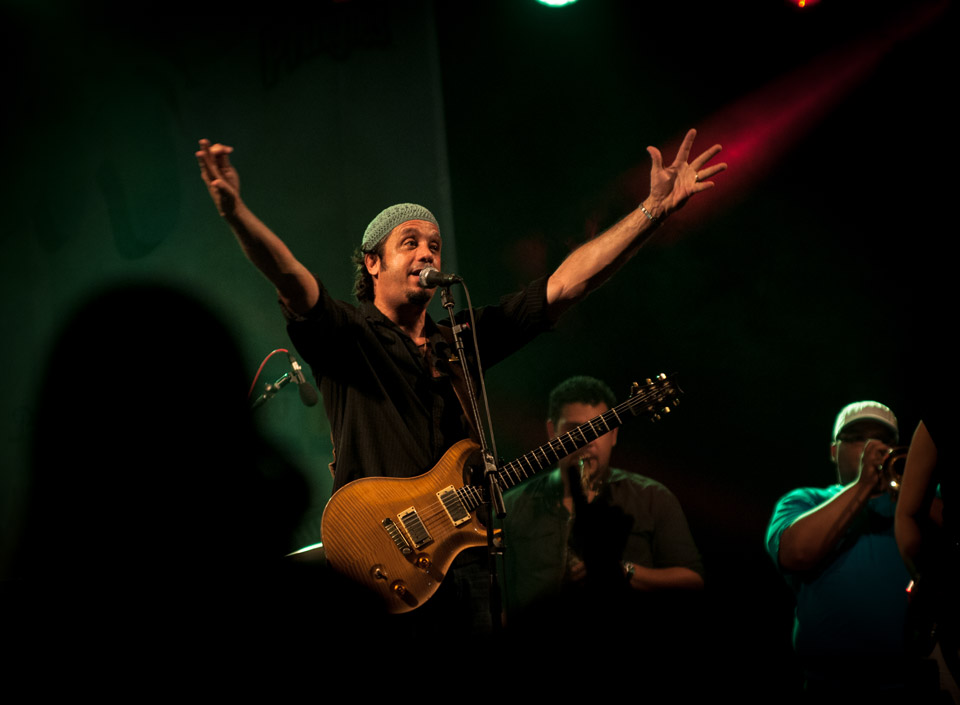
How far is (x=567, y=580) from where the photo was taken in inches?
136

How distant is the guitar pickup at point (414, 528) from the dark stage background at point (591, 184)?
178 cm

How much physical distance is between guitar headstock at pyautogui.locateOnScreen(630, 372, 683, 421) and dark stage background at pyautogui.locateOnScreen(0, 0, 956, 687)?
1.71m

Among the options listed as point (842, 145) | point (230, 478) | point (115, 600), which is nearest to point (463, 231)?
point (230, 478)

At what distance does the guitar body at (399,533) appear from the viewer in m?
2.29

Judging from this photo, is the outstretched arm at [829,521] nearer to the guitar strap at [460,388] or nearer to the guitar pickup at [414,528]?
the guitar strap at [460,388]

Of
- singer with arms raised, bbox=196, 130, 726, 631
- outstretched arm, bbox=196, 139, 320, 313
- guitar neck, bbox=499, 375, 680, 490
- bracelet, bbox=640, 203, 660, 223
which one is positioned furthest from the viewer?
bracelet, bbox=640, 203, 660, 223

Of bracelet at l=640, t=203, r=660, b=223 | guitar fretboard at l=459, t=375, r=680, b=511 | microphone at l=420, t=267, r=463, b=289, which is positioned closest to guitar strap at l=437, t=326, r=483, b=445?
guitar fretboard at l=459, t=375, r=680, b=511

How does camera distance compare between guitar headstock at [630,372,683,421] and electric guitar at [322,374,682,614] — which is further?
guitar headstock at [630,372,683,421]

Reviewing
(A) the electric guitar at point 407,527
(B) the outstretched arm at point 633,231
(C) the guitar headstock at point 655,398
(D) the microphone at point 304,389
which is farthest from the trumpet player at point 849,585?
(D) the microphone at point 304,389

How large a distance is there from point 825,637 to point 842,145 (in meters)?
3.04

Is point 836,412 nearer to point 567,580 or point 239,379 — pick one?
point 567,580

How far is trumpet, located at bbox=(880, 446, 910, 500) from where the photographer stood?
291 centimetres

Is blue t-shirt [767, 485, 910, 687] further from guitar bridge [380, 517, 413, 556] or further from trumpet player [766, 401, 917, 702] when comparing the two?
guitar bridge [380, 517, 413, 556]

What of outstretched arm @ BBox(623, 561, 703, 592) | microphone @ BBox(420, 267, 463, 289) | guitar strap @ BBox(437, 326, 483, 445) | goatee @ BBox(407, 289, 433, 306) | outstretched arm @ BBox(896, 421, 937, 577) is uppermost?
goatee @ BBox(407, 289, 433, 306)
